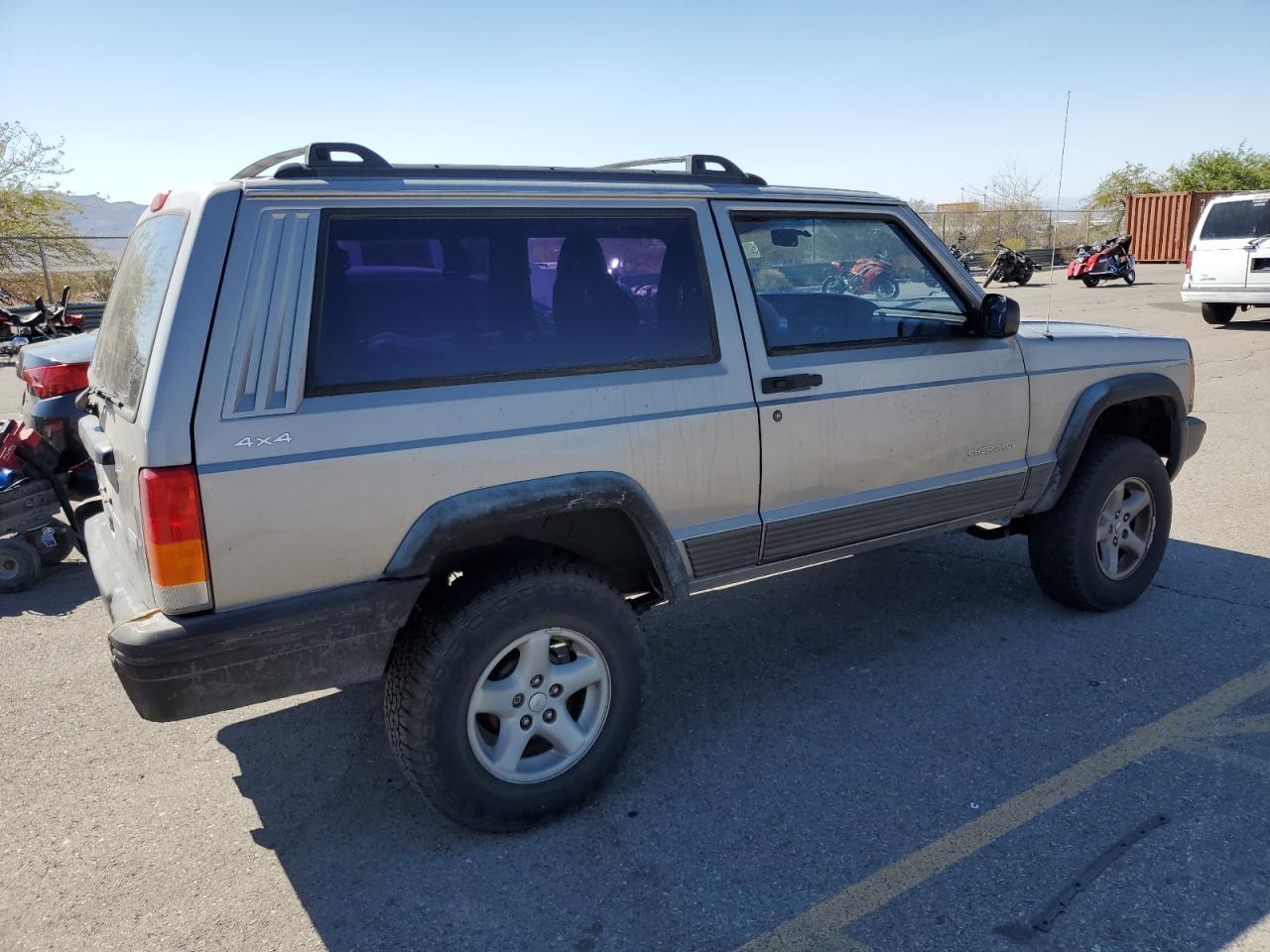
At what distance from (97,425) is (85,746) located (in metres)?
1.30

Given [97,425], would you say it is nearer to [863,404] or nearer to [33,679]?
[33,679]

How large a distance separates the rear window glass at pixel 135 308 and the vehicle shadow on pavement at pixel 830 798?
4.89ft

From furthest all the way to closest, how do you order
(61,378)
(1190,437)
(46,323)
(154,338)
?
(46,323) < (61,378) < (1190,437) < (154,338)

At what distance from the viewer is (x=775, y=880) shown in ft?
9.45

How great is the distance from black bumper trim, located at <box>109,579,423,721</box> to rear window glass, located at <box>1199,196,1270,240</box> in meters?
15.9

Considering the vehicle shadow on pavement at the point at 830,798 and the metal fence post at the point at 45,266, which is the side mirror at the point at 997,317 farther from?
the metal fence post at the point at 45,266

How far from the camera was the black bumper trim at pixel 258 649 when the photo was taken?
2.64 m

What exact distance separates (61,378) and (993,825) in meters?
5.70

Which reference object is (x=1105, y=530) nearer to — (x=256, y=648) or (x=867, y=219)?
(x=867, y=219)

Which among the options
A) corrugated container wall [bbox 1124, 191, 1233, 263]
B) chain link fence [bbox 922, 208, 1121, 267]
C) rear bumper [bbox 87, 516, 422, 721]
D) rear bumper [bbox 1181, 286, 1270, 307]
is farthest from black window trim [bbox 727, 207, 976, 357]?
corrugated container wall [bbox 1124, 191, 1233, 263]

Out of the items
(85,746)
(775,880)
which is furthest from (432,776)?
(85,746)

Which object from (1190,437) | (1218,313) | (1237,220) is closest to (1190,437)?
(1190,437)

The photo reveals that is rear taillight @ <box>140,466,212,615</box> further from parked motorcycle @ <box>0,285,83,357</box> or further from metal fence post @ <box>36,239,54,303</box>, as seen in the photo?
metal fence post @ <box>36,239,54,303</box>

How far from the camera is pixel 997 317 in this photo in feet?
13.1
